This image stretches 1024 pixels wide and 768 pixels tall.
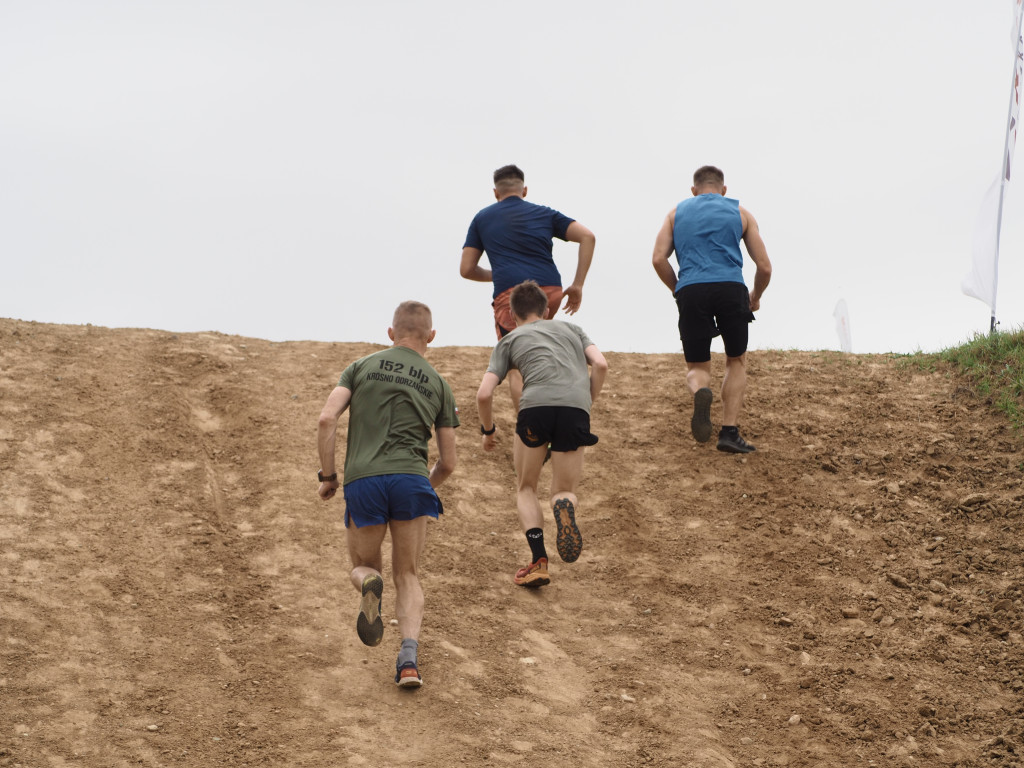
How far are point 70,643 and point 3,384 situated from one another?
165 inches

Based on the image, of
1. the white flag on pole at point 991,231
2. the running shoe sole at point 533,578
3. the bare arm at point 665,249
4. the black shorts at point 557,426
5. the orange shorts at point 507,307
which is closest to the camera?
the black shorts at point 557,426

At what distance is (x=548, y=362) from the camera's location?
648 centimetres

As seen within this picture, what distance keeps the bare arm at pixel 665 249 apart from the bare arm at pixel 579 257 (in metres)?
0.81

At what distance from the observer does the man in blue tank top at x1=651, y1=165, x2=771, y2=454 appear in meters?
8.28

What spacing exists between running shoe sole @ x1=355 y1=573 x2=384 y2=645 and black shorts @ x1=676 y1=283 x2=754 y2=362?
403 cm

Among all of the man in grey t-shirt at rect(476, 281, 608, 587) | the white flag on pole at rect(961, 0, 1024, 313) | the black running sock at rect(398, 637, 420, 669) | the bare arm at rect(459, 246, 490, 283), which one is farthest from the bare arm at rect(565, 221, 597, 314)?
the white flag on pole at rect(961, 0, 1024, 313)

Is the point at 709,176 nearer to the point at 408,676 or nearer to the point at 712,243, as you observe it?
the point at 712,243

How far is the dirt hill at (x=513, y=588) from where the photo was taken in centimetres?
550

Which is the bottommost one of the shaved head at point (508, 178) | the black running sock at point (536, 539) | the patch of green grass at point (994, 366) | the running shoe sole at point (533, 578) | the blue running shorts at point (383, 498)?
the running shoe sole at point (533, 578)

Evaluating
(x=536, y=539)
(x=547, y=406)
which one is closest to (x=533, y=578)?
(x=536, y=539)

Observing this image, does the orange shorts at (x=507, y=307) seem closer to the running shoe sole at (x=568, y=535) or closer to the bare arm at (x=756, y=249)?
the bare arm at (x=756, y=249)

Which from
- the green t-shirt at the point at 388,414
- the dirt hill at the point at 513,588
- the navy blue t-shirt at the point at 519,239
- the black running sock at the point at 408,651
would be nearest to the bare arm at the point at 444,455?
the green t-shirt at the point at 388,414

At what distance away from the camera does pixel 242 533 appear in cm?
754

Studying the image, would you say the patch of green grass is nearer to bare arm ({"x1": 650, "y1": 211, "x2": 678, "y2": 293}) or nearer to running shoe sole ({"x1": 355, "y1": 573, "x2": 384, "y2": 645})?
bare arm ({"x1": 650, "y1": 211, "x2": 678, "y2": 293})
